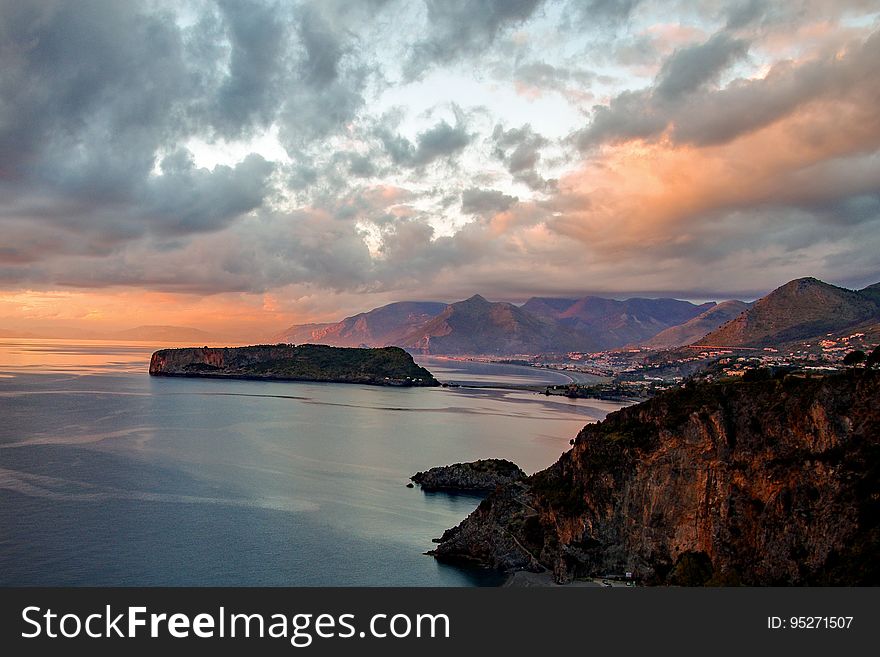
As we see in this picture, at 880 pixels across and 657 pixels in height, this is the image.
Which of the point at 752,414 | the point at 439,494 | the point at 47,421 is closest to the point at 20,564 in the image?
the point at 439,494

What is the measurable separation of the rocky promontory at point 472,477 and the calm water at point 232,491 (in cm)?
305

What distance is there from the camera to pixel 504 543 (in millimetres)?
48938

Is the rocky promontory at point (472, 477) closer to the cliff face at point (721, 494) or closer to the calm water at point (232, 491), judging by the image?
the calm water at point (232, 491)

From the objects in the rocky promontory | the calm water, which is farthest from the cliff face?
the rocky promontory

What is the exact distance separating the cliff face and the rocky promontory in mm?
23530

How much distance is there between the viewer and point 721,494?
3916 cm

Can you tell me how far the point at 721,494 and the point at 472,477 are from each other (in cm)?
3844

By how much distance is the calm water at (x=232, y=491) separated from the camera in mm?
45844

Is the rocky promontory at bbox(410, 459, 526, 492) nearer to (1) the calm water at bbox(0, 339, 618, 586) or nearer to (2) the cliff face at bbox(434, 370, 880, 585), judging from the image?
(1) the calm water at bbox(0, 339, 618, 586)

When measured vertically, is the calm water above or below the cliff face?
below

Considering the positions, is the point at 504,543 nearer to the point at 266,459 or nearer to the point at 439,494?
the point at 439,494

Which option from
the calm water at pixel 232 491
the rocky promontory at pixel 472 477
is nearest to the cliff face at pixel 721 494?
the calm water at pixel 232 491

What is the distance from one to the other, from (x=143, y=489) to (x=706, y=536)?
55624 mm

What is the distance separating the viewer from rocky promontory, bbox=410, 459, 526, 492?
242 ft
